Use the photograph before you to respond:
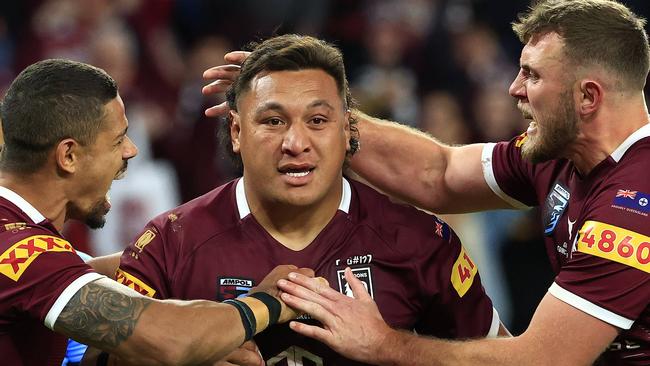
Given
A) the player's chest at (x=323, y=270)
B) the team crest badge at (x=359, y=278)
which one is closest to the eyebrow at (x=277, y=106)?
the player's chest at (x=323, y=270)

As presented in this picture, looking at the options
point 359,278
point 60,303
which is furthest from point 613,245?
point 60,303

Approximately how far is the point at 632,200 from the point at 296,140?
120cm

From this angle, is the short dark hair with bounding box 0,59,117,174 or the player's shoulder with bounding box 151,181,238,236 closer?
the short dark hair with bounding box 0,59,117,174

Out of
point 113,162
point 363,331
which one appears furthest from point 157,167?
point 363,331

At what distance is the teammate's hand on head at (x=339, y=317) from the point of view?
12.2 ft

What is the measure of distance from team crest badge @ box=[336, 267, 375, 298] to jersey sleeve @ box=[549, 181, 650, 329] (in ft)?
2.20

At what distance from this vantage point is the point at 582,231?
155 inches

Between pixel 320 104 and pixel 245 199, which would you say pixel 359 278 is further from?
pixel 320 104

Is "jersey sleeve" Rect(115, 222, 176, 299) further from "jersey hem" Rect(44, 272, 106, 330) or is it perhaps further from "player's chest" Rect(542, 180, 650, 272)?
"player's chest" Rect(542, 180, 650, 272)

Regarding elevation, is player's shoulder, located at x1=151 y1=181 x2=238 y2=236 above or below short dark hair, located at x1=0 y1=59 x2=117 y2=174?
below

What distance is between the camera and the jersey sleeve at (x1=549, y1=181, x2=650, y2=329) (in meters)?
3.82

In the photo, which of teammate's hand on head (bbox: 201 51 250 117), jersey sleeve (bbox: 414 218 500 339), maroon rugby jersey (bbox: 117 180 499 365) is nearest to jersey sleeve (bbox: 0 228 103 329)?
maroon rugby jersey (bbox: 117 180 499 365)

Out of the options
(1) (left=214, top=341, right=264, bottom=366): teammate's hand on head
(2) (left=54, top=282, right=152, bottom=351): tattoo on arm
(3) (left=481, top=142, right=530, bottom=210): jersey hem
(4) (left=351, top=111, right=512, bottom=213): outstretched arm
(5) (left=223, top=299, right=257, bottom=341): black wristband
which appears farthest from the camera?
(4) (left=351, top=111, right=512, bottom=213): outstretched arm

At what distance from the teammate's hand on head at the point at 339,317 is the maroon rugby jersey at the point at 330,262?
134 mm
